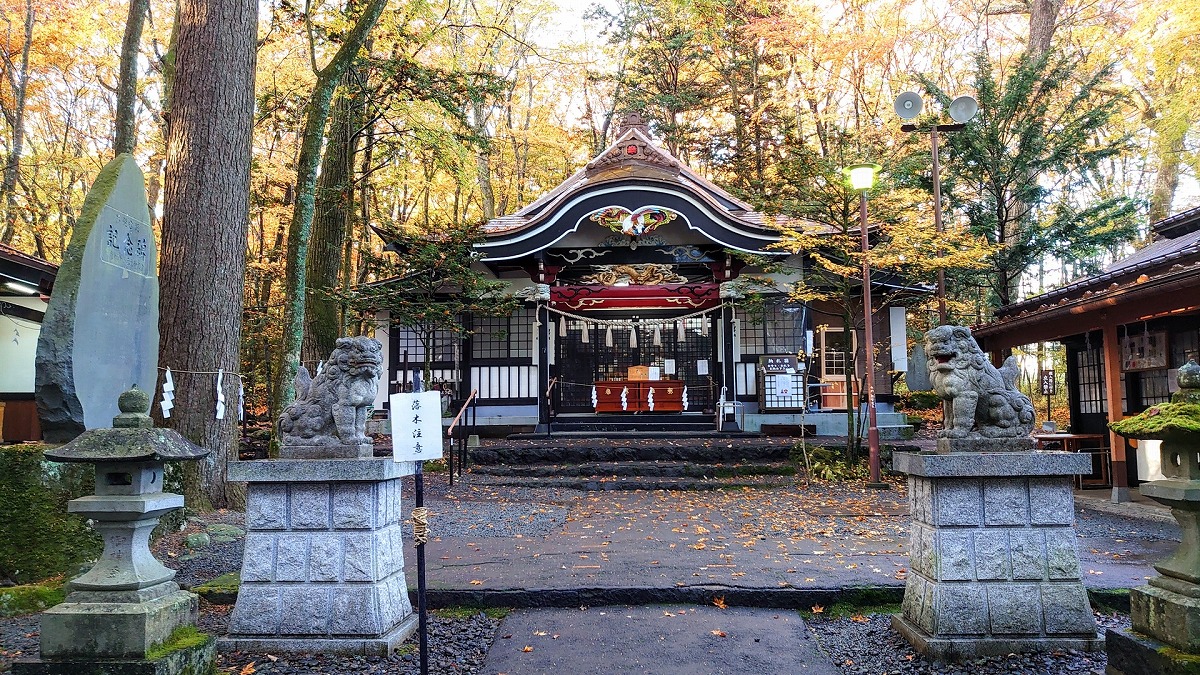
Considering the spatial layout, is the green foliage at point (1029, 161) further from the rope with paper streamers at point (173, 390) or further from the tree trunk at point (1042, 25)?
the rope with paper streamers at point (173, 390)

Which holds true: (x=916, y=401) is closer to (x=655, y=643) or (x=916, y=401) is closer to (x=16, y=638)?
(x=655, y=643)

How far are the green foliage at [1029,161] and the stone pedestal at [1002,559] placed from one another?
12.0m

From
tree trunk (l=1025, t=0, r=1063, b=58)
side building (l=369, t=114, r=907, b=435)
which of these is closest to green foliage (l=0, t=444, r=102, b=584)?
side building (l=369, t=114, r=907, b=435)

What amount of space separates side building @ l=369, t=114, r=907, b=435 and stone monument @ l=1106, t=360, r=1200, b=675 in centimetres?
1072

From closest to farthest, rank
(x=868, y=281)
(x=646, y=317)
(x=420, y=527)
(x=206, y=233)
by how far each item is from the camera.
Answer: (x=420, y=527) → (x=206, y=233) → (x=868, y=281) → (x=646, y=317)

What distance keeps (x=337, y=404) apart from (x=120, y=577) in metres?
1.51

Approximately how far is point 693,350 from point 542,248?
5120 mm

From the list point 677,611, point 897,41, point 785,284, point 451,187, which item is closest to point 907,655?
point 677,611

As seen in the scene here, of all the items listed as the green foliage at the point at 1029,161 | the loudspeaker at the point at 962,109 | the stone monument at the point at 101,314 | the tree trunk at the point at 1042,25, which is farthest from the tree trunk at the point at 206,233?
the tree trunk at the point at 1042,25

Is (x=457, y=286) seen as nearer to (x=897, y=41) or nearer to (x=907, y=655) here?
(x=907, y=655)

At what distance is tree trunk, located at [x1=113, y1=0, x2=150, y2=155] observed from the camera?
472 inches

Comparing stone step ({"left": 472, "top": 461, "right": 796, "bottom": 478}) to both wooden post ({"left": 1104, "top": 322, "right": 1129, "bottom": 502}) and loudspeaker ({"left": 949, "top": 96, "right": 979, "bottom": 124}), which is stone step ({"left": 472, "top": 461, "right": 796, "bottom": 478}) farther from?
loudspeaker ({"left": 949, "top": 96, "right": 979, "bottom": 124})

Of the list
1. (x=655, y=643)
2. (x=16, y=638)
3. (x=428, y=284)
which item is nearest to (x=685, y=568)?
(x=655, y=643)

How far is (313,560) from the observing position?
4.47m
